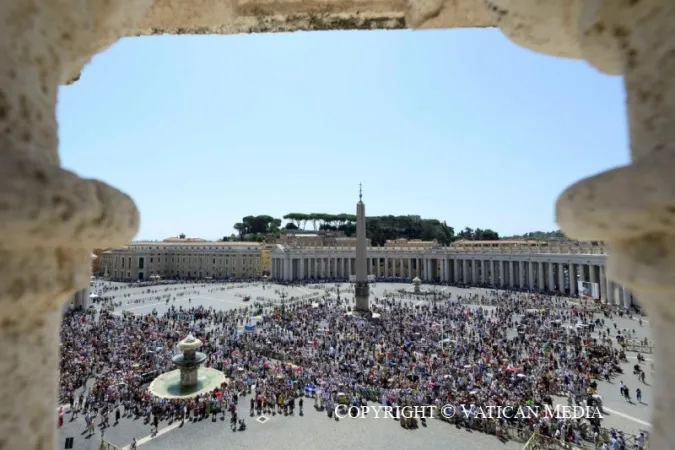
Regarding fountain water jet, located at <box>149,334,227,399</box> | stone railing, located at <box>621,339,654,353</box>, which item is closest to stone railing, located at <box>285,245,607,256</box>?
stone railing, located at <box>621,339,654,353</box>

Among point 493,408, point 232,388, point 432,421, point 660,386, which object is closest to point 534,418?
point 493,408

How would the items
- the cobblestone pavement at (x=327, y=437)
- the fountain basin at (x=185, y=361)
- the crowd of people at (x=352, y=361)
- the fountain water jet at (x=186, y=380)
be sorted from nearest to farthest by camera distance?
1. the cobblestone pavement at (x=327, y=437)
2. the crowd of people at (x=352, y=361)
3. the fountain water jet at (x=186, y=380)
4. the fountain basin at (x=185, y=361)

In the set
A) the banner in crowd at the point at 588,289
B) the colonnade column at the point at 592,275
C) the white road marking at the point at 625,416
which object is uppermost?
the colonnade column at the point at 592,275

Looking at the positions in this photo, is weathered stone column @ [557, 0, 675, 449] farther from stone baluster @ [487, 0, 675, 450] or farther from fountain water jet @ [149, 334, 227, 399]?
fountain water jet @ [149, 334, 227, 399]

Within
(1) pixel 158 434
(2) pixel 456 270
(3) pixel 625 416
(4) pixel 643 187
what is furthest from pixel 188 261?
(4) pixel 643 187

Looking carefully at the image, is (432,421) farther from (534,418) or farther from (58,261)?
(58,261)

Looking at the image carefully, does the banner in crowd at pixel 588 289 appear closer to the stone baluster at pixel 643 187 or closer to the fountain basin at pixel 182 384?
the fountain basin at pixel 182 384

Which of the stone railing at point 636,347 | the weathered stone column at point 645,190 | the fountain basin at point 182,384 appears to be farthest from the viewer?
the stone railing at point 636,347

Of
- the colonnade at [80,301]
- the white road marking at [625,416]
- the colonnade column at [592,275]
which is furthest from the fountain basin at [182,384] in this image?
the colonnade column at [592,275]
